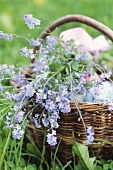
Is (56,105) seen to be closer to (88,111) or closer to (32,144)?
(88,111)

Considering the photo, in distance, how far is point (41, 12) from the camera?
329cm

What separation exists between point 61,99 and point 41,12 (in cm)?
191

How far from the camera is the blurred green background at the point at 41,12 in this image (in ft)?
9.45

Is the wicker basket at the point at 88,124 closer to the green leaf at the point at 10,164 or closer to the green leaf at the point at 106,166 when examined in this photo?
the green leaf at the point at 106,166

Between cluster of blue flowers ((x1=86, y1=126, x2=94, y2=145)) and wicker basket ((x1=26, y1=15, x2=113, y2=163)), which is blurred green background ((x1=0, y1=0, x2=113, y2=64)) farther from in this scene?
cluster of blue flowers ((x1=86, y1=126, x2=94, y2=145))

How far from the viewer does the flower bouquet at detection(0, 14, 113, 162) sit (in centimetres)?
148

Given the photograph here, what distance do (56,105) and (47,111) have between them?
0.08 m

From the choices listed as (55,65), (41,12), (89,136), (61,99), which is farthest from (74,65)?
(41,12)

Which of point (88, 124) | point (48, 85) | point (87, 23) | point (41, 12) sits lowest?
point (88, 124)

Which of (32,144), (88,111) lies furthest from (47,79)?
(32,144)

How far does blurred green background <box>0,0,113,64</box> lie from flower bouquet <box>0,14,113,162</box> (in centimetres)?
114

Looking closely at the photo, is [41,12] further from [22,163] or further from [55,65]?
[22,163]

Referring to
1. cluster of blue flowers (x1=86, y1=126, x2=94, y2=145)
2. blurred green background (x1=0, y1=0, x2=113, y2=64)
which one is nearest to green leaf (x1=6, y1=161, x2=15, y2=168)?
cluster of blue flowers (x1=86, y1=126, x2=94, y2=145)

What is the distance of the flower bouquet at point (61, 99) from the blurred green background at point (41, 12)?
114 cm
